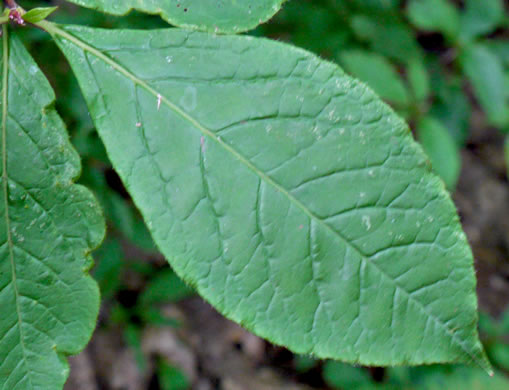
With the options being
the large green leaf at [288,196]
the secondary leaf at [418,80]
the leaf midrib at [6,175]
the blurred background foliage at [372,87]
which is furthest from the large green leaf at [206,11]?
the secondary leaf at [418,80]

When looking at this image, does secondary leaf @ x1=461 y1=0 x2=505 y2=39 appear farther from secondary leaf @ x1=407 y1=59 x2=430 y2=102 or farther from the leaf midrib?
the leaf midrib

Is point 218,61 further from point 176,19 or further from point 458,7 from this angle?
point 458,7

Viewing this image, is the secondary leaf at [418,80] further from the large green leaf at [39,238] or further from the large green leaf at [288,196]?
the large green leaf at [39,238]

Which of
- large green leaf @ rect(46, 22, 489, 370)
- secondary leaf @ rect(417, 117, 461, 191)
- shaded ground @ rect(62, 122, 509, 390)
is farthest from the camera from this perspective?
shaded ground @ rect(62, 122, 509, 390)

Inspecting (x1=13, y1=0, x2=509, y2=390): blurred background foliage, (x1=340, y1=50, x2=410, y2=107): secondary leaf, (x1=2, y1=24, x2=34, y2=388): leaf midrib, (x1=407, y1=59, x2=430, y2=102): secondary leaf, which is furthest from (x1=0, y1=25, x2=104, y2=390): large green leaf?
(x1=407, y1=59, x2=430, y2=102): secondary leaf

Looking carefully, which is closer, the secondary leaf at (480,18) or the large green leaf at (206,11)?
the large green leaf at (206,11)

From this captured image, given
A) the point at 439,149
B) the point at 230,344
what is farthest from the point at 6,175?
the point at 230,344
